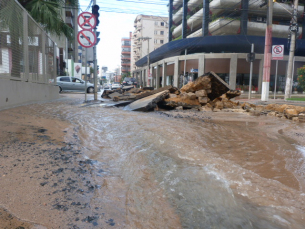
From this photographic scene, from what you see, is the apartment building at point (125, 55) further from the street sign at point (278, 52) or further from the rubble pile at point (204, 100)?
the rubble pile at point (204, 100)

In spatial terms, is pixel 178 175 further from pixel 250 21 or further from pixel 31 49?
pixel 250 21

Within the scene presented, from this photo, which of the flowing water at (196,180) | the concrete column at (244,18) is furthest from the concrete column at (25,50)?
the concrete column at (244,18)

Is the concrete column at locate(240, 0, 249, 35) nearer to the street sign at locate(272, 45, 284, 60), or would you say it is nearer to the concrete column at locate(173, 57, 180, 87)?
the concrete column at locate(173, 57, 180, 87)

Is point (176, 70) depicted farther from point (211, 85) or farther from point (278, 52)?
point (211, 85)

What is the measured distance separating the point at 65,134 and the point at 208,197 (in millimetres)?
2538

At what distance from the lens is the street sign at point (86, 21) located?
344 inches

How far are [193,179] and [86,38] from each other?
25.5 ft

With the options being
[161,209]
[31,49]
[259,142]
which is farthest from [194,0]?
[161,209]

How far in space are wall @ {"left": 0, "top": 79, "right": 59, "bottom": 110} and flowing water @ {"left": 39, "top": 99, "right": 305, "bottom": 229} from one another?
258 cm

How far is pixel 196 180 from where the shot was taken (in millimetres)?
2271

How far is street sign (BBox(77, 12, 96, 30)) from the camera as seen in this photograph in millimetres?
8734

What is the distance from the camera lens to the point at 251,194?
2.04m

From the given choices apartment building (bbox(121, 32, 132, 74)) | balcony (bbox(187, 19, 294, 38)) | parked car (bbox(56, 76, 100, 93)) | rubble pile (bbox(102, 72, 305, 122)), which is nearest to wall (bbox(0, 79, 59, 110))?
rubble pile (bbox(102, 72, 305, 122))

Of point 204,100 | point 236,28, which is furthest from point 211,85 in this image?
point 236,28
